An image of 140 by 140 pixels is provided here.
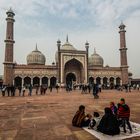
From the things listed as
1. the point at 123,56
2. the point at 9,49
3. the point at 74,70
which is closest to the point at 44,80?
the point at 74,70

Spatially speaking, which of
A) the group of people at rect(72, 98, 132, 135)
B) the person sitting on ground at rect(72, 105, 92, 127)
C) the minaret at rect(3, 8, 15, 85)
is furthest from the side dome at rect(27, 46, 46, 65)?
the group of people at rect(72, 98, 132, 135)

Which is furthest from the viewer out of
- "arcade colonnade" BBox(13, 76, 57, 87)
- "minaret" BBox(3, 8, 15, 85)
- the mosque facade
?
"arcade colonnade" BBox(13, 76, 57, 87)

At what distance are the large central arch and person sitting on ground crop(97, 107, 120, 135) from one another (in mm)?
39464

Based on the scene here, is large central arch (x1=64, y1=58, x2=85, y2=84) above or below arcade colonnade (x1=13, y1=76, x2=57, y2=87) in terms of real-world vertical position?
above

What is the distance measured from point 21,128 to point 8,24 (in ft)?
124

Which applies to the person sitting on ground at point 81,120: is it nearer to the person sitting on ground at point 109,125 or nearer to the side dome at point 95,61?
the person sitting on ground at point 109,125

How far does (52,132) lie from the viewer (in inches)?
182

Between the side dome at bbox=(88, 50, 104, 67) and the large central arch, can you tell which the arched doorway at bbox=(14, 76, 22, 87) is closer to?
the large central arch

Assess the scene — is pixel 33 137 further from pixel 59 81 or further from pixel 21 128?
pixel 59 81

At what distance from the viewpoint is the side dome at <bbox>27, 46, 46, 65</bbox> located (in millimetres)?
46812

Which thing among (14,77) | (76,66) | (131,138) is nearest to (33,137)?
(131,138)

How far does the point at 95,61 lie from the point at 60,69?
13.4m

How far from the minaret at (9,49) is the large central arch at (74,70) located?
→ 11.9 metres

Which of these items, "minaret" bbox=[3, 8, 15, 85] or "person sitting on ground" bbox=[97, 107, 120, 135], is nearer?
"person sitting on ground" bbox=[97, 107, 120, 135]
